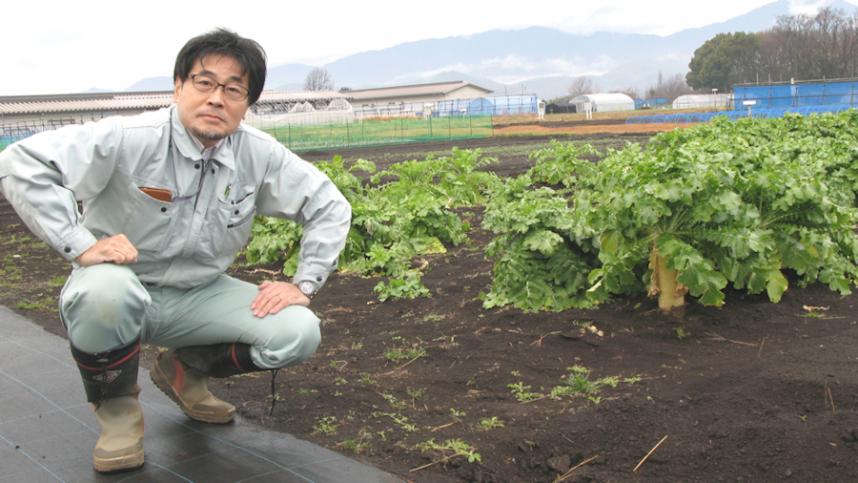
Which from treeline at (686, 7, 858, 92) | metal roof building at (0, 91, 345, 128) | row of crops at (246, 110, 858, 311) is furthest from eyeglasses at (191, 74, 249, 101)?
treeline at (686, 7, 858, 92)

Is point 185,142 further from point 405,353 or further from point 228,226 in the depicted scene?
point 405,353

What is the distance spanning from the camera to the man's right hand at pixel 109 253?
298cm

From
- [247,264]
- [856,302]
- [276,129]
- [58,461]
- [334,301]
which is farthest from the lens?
[276,129]

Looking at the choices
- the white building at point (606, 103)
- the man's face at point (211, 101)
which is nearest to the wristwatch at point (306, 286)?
the man's face at point (211, 101)

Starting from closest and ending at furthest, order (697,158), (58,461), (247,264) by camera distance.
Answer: (58,461), (697,158), (247,264)

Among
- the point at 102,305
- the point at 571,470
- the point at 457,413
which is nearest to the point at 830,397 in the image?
the point at 571,470

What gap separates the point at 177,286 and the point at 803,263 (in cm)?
341

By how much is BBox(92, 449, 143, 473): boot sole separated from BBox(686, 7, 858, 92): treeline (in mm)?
73288

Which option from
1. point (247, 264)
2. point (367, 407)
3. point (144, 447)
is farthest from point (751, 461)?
point (247, 264)

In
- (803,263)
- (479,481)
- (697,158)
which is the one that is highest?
(697,158)

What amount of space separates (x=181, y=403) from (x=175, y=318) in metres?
0.48

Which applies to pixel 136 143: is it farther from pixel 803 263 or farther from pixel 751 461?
pixel 803 263

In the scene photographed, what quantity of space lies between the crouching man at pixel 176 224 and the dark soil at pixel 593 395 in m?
0.58

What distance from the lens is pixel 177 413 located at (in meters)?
3.82
